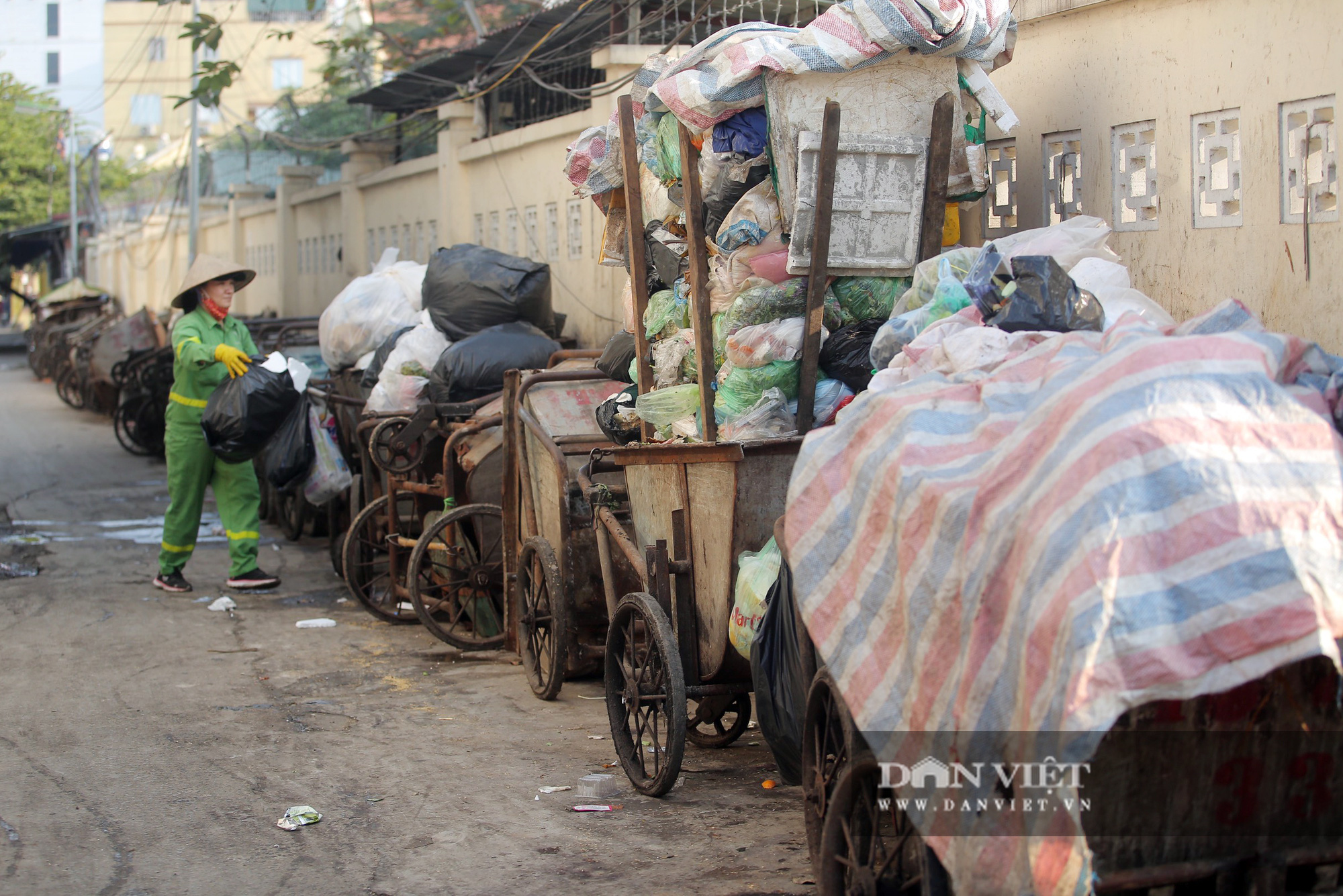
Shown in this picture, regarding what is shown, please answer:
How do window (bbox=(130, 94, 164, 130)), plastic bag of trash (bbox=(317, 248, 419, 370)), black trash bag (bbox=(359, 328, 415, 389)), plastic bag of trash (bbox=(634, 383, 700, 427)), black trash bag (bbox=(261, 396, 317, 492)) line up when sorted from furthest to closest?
window (bbox=(130, 94, 164, 130)) → plastic bag of trash (bbox=(317, 248, 419, 370)) → black trash bag (bbox=(359, 328, 415, 389)) → black trash bag (bbox=(261, 396, 317, 492)) → plastic bag of trash (bbox=(634, 383, 700, 427))

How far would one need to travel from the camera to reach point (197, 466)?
318 inches

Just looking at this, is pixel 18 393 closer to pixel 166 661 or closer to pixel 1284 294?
pixel 166 661

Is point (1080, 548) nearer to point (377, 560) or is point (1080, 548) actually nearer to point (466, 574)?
point (466, 574)

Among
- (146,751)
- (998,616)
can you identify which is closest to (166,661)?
(146,751)

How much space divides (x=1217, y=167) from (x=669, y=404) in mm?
2055

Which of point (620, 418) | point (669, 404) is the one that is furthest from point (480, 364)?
point (669, 404)

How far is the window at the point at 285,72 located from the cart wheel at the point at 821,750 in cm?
5209

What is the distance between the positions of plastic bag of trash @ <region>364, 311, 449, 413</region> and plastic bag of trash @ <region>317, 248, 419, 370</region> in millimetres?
853

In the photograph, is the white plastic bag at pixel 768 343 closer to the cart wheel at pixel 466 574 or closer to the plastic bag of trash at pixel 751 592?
the plastic bag of trash at pixel 751 592

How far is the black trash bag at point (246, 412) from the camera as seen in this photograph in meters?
7.66

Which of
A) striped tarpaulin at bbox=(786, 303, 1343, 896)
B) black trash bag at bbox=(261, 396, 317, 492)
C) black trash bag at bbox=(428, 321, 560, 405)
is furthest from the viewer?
black trash bag at bbox=(261, 396, 317, 492)

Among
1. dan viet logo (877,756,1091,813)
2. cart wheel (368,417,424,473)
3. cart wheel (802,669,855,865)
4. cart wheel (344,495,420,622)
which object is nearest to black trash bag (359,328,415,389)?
cart wheel (344,495,420,622)

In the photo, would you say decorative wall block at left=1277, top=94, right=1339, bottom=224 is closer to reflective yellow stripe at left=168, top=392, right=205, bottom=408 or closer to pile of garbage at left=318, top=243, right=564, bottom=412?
pile of garbage at left=318, top=243, right=564, bottom=412

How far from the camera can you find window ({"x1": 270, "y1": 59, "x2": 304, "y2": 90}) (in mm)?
51656
